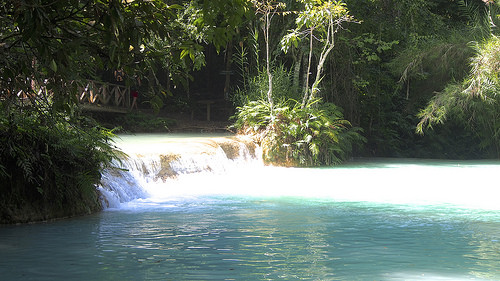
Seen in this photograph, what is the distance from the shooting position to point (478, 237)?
19.2 feet

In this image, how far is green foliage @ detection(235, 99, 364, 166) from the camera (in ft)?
47.2

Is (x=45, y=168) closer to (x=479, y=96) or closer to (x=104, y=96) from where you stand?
(x=104, y=96)

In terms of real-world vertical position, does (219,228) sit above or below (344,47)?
below

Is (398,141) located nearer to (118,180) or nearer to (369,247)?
(118,180)

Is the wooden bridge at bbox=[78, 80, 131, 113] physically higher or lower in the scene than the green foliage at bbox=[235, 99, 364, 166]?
higher

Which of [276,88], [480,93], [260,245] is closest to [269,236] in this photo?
[260,245]

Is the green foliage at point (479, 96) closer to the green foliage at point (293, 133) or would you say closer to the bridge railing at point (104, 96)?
the green foliage at point (293, 133)

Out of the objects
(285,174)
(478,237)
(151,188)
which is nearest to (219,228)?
(478,237)

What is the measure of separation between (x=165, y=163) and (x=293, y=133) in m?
4.43

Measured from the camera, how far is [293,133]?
14.2 m

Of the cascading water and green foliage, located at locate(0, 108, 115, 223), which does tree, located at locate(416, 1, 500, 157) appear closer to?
the cascading water

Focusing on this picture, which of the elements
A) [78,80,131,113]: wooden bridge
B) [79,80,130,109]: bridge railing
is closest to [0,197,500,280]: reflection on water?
[79,80,130,109]: bridge railing

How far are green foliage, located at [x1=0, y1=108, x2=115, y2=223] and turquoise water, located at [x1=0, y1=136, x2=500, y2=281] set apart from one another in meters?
0.32

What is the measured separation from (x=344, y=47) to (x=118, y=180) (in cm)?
1047
